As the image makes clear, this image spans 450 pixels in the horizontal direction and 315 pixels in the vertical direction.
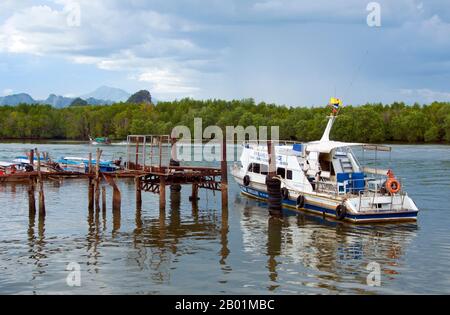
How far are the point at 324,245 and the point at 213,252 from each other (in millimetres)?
5712

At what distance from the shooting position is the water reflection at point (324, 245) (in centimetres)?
2341

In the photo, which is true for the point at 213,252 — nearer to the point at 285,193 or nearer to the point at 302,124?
the point at 285,193

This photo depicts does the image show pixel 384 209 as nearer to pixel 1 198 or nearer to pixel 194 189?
pixel 194 189

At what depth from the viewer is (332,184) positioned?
35688 mm

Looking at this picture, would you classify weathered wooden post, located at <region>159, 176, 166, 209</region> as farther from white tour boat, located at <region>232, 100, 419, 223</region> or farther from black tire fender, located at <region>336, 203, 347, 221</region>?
black tire fender, located at <region>336, 203, 347, 221</region>

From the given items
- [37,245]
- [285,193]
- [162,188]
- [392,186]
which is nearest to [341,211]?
[392,186]

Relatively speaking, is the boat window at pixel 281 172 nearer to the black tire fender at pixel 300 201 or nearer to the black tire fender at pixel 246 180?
the black tire fender at pixel 300 201

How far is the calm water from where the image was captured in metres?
21.7

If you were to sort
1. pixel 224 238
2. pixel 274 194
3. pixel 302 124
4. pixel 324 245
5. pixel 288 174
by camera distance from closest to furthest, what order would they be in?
pixel 324 245, pixel 224 238, pixel 274 194, pixel 288 174, pixel 302 124

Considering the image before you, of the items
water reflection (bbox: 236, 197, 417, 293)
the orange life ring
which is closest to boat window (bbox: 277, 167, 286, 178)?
water reflection (bbox: 236, 197, 417, 293)

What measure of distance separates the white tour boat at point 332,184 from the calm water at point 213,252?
2.82 ft

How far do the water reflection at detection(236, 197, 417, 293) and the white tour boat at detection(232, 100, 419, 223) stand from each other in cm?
77

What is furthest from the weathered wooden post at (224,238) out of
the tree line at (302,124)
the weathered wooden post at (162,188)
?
the tree line at (302,124)
